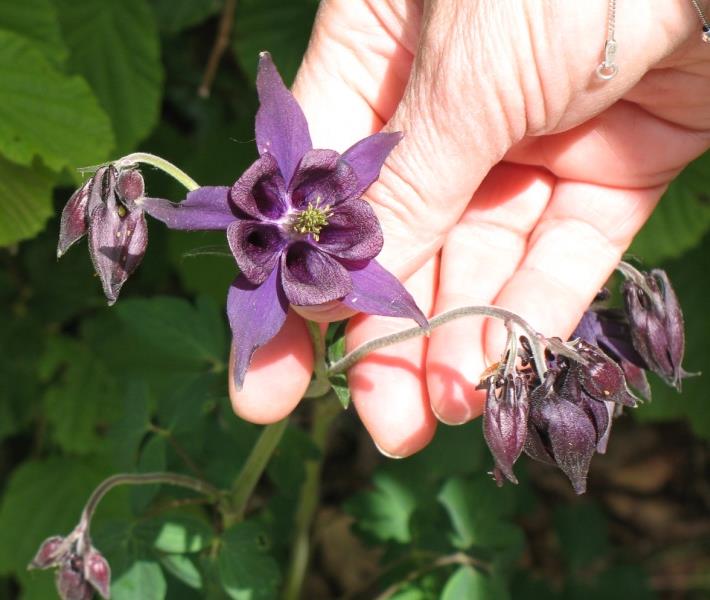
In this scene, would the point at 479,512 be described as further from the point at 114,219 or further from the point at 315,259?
the point at 114,219

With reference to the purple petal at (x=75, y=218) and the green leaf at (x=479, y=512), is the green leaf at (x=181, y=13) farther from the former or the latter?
the green leaf at (x=479, y=512)

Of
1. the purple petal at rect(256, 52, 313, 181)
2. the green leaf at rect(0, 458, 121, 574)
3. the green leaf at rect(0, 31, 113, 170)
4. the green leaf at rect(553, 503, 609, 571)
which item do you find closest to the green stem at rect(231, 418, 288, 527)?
the purple petal at rect(256, 52, 313, 181)

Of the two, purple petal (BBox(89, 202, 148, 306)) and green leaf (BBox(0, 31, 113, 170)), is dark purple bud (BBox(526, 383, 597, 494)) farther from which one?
green leaf (BBox(0, 31, 113, 170))

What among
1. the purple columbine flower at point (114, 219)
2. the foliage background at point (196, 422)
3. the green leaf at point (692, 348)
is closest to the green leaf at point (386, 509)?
the foliage background at point (196, 422)

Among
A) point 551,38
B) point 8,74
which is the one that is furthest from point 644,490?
point 8,74

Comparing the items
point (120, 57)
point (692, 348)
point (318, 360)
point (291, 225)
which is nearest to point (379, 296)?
point (291, 225)

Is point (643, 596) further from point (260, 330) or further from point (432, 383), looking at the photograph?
point (260, 330)
